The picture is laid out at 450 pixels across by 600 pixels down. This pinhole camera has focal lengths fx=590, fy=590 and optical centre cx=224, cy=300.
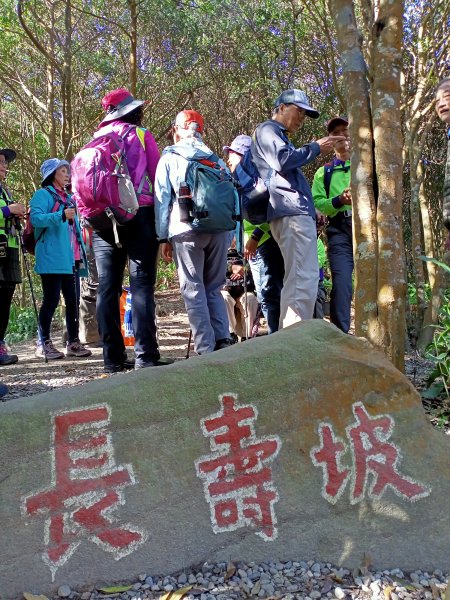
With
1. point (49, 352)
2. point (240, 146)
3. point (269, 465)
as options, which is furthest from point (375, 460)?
point (49, 352)

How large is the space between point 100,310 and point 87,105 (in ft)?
30.9

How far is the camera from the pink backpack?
3.60 m

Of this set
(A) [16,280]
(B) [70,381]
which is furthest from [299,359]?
(A) [16,280]

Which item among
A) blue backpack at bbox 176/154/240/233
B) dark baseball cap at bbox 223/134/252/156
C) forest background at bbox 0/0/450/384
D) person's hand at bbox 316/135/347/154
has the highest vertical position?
forest background at bbox 0/0/450/384

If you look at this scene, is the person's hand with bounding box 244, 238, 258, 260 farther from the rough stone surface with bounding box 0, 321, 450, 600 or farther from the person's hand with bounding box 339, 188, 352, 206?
the rough stone surface with bounding box 0, 321, 450, 600

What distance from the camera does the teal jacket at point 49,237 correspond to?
503 cm

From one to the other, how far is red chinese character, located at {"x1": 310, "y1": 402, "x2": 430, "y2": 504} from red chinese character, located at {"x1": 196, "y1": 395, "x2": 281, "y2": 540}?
0.21 metres

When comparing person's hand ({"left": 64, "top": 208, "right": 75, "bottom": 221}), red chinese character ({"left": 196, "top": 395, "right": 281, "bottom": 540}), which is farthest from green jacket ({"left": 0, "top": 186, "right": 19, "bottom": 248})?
red chinese character ({"left": 196, "top": 395, "right": 281, "bottom": 540})

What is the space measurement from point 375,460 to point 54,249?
11.7ft

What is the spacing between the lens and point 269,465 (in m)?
2.26

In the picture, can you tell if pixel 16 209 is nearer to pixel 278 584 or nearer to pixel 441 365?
pixel 441 365

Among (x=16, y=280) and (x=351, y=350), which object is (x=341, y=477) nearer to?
(x=351, y=350)

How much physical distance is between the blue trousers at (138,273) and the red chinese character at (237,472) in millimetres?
1613

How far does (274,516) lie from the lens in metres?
2.22
